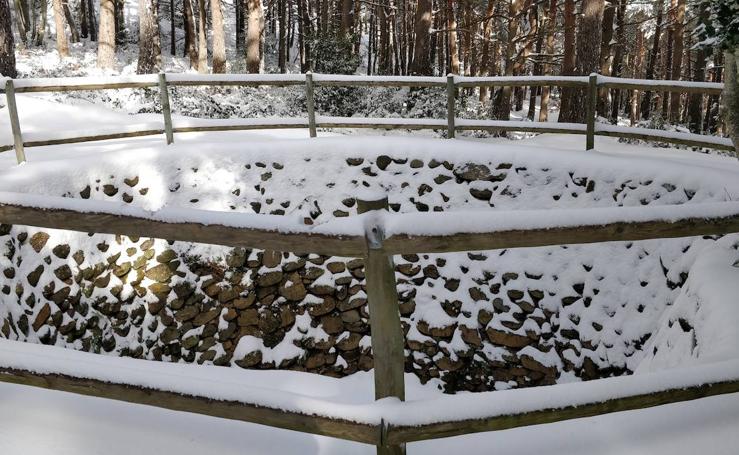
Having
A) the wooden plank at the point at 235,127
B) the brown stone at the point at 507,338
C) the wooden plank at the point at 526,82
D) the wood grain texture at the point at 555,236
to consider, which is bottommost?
the brown stone at the point at 507,338

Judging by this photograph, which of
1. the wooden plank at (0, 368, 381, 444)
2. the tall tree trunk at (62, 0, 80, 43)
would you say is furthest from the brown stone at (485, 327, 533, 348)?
the tall tree trunk at (62, 0, 80, 43)

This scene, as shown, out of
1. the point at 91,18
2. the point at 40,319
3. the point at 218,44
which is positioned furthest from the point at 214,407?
the point at 91,18

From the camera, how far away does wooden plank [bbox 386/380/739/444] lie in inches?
86.2

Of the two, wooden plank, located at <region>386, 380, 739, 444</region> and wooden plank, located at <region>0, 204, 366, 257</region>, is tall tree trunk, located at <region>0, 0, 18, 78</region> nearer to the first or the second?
wooden plank, located at <region>0, 204, 366, 257</region>

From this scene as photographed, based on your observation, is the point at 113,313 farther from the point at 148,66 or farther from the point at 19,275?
the point at 148,66

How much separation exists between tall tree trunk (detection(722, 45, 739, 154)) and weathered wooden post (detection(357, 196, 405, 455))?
10.4 ft

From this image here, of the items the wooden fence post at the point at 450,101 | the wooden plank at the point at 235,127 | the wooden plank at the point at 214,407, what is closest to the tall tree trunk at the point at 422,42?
the wooden fence post at the point at 450,101

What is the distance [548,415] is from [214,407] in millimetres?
1339

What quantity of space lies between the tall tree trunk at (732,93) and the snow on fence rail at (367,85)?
2.23 metres

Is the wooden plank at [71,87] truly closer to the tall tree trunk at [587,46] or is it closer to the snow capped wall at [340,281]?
the snow capped wall at [340,281]

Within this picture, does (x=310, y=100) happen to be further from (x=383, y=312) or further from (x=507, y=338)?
(x=383, y=312)

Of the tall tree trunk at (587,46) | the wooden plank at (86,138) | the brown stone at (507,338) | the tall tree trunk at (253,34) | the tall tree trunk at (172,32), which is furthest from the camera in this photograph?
the tall tree trunk at (172,32)

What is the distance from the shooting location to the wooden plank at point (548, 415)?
7.18 feet

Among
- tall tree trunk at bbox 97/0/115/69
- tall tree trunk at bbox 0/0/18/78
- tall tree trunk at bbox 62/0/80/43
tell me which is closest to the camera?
tall tree trunk at bbox 0/0/18/78
